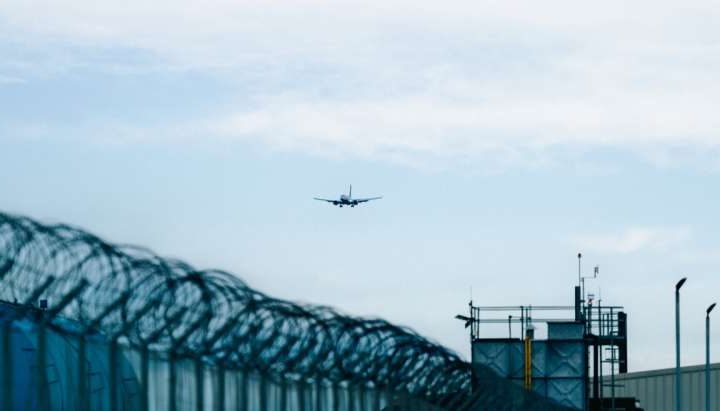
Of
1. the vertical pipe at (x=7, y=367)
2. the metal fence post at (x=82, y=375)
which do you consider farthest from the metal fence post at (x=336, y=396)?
the vertical pipe at (x=7, y=367)

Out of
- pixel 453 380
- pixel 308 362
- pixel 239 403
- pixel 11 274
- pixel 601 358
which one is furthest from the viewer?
pixel 601 358

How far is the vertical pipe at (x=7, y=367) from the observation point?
695 inches

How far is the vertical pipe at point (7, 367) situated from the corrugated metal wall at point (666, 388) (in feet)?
272

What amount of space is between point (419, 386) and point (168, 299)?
465 inches

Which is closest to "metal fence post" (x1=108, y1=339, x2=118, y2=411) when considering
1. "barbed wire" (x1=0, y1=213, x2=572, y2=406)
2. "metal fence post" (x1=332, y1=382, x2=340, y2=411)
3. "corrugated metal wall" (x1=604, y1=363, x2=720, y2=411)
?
"barbed wire" (x1=0, y1=213, x2=572, y2=406)

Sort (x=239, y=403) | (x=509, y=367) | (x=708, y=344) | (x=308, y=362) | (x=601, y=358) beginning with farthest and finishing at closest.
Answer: (x=601, y=358)
(x=509, y=367)
(x=708, y=344)
(x=308, y=362)
(x=239, y=403)

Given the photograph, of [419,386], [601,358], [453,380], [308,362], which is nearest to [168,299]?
[308,362]

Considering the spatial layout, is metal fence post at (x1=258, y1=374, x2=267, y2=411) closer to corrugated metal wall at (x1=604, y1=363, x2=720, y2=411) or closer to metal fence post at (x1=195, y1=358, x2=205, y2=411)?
metal fence post at (x1=195, y1=358, x2=205, y2=411)

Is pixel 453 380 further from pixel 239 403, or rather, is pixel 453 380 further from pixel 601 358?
pixel 601 358

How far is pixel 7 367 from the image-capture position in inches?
698

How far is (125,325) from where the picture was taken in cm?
1942

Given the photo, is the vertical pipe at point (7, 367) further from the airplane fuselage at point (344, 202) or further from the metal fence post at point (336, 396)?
the airplane fuselage at point (344, 202)

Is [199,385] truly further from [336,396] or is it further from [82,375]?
[336,396]

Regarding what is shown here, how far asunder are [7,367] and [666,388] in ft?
285
